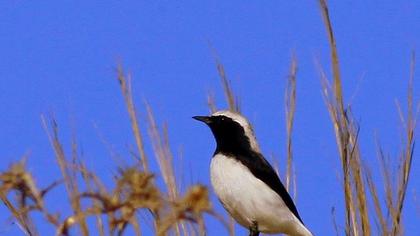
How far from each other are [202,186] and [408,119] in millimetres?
1870

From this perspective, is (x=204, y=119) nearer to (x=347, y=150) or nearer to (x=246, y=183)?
(x=246, y=183)

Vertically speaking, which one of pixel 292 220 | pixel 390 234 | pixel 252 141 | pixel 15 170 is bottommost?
pixel 15 170

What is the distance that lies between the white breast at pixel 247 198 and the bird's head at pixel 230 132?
20 centimetres

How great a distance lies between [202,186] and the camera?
1430mm

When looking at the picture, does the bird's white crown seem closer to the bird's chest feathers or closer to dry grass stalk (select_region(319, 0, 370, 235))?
the bird's chest feathers

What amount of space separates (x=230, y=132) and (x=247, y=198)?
53cm

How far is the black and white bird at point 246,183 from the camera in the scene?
5.21m

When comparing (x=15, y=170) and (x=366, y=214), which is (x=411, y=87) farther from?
(x=15, y=170)

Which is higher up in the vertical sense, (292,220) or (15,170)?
(292,220)

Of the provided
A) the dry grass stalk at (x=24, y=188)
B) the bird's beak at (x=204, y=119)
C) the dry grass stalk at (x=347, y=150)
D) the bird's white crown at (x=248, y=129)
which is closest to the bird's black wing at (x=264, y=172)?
the bird's white crown at (x=248, y=129)

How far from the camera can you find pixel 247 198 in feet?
17.3

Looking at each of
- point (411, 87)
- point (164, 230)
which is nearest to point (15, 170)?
point (164, 230)

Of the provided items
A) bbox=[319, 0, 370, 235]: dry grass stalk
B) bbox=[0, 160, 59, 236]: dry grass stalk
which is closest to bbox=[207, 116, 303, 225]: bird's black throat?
bbox=[319, 0, 370, 235]: dry grass stalk

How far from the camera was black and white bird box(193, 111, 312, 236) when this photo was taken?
5.21 meters
